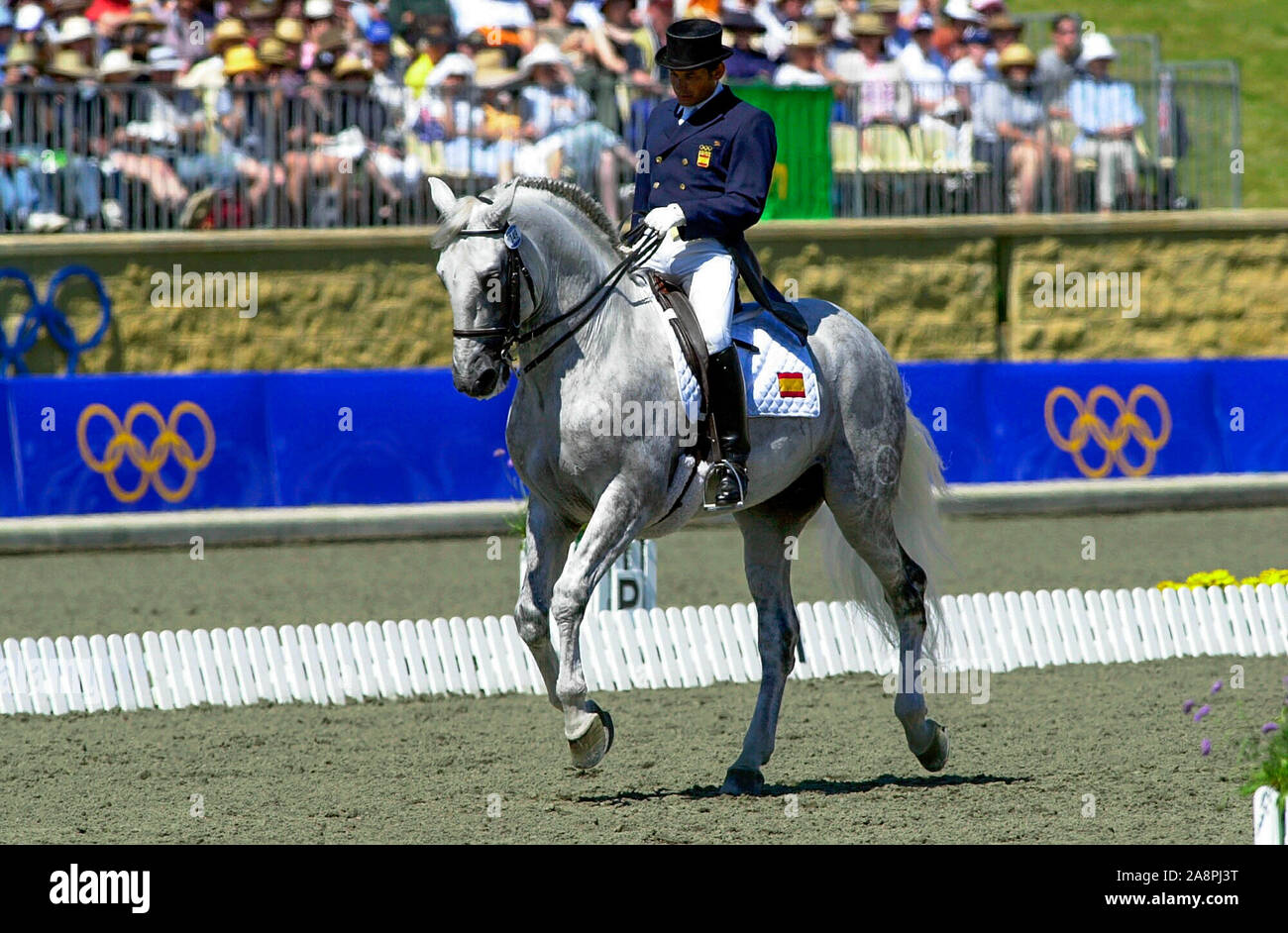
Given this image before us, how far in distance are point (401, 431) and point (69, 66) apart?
196 inches

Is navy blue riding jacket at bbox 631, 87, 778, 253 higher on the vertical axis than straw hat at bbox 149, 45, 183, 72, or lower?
higher

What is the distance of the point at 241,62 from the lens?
17.7 metres

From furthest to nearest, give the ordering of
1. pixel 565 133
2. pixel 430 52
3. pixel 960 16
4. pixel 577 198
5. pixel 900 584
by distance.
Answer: pixel 960 16
pixel 430 52
pixel 565 133
pixel 900 584
pixel 577 198

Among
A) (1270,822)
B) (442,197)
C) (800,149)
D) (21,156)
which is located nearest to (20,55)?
(21,156)

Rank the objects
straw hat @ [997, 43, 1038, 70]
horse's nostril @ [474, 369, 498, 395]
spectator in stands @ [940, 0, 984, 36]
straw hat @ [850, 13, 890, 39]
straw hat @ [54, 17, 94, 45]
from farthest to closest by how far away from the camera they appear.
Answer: spectator in stands @ [940, 0, 984, 36], straw hat @ [850, 13, 890, 39], straw hat @ [997, 43, 1038, 70], straw hat @ [54, 17, 94, 45], horse's nostril @ [474, 369, 498, 395]

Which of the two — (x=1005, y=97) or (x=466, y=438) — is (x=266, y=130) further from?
(x=1005, y=97)

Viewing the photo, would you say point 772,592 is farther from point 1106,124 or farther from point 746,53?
point 1106,124

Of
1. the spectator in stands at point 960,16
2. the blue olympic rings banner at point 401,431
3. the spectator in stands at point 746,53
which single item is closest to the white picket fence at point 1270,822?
the blue olympic rings banner at point 401,431

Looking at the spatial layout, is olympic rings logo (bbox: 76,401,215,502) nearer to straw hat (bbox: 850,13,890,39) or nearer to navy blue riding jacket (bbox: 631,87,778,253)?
straw hat (bbox: 850,13,890,39)

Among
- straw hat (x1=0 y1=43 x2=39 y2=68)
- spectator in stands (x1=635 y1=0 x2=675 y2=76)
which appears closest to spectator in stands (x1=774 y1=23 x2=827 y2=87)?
spectator in stands (x1=635 y1=0 x2=675 y2=76)

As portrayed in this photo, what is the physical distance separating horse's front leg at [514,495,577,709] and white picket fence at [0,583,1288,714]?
2.59 meters

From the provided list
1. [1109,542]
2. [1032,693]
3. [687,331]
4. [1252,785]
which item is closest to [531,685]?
[1032,693]

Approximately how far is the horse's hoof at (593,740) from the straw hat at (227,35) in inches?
489

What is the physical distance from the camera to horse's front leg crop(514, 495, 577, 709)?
7.56 meters
